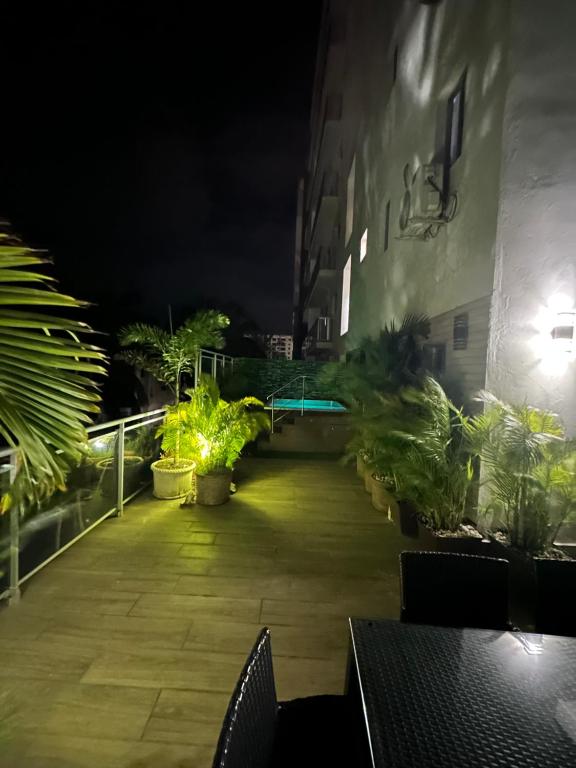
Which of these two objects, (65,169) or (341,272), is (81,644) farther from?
(65,169)

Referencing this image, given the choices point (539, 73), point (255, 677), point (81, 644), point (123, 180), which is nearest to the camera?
point (255, 677)

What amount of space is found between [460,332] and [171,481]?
13.8 ft

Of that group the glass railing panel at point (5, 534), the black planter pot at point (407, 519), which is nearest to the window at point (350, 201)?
the black planter pot at point (407, 519)

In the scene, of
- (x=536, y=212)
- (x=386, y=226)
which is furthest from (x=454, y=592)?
(x=386, y=226)

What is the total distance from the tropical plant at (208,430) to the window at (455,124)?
14.3 ft

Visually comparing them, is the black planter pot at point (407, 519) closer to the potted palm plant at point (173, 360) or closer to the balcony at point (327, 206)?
the potted palm plant at point (173, 360)

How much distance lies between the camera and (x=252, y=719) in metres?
1.12

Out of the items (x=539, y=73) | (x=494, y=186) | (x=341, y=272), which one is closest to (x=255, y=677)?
(x=494, y=186)

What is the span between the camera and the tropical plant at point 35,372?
5.32ft

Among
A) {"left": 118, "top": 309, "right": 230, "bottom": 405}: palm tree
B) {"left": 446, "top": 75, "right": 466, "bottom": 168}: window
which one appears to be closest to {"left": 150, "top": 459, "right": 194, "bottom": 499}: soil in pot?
{"left": 118, "top": 309, "right": 230, "bottom": 405}: palm tree

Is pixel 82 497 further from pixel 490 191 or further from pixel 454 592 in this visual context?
pixel 490 191

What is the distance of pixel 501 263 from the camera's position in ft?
13.3

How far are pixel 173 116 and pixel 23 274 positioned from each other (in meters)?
15.5

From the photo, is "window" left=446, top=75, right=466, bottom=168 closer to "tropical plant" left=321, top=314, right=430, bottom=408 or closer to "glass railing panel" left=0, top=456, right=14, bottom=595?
"tropical plant" left=321, top=314, right=430, bottom=408
